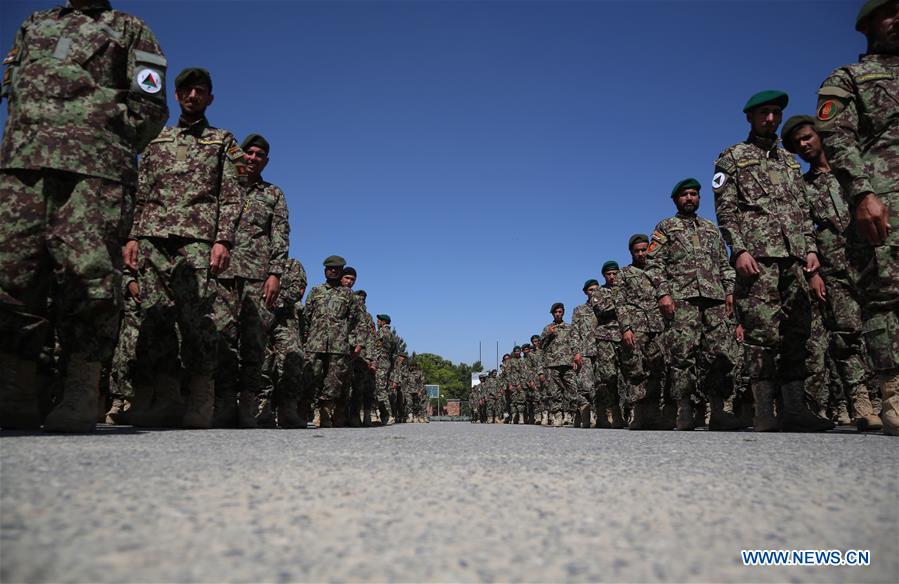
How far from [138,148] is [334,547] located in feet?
11.1

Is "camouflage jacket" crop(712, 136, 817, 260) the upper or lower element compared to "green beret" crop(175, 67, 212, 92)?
lower

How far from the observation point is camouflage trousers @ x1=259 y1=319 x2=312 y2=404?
727cm

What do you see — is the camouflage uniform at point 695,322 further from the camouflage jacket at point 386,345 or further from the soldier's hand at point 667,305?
the camouflage jacket at point 386,345

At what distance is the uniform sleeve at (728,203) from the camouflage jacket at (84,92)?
15.5ft

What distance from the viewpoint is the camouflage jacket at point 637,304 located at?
26.6 ft

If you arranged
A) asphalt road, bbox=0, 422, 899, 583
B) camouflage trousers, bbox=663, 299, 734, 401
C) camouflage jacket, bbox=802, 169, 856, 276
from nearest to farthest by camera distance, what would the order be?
1. asphalt road, bbox=0, 422, 899, 583
2. camouflage jacket, bbox=802, 169, 856, 276
3. camouflage trousers, bbox=663, 299, 734, 401

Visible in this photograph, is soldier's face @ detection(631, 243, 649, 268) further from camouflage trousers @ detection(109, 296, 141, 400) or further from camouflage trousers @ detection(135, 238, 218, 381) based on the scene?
→ camouflage trousers @ detection(109, 296, 141, 400)

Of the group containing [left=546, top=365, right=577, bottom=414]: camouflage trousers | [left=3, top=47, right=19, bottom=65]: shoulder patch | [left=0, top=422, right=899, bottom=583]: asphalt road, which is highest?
[left=3, top=47, right=19, bottom=65]: shoulder patch

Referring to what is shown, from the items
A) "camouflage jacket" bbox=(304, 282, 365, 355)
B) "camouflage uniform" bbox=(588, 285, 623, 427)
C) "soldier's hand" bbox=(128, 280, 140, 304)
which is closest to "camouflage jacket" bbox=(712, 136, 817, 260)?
"camouflage uniform" bbox=(588, 285, 623, 427)

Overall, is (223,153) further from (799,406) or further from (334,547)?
(799,406)

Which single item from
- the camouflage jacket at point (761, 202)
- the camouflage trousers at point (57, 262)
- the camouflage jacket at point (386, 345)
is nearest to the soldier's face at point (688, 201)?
the camouflage jacket at point (761, 202)

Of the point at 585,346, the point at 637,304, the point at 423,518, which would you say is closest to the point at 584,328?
the point at 585,346

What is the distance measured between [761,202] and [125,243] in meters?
5.28

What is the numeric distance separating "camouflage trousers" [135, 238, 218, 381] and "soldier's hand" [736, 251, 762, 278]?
177 inches
